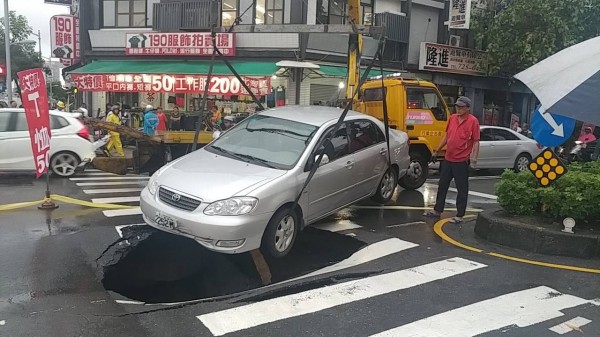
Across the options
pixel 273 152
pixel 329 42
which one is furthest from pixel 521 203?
pixel 329 42

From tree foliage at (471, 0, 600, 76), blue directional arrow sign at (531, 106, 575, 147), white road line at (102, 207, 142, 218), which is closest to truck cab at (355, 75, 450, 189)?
blue directional arrow sign at (531, 106, 575, 147)

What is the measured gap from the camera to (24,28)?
6481 centimetres

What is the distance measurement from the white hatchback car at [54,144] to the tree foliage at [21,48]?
50911 millimetres

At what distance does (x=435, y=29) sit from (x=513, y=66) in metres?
3.93

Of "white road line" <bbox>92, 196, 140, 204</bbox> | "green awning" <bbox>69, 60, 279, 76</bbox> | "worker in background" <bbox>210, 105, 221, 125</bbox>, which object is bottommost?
"white road line" <bbox>92, 196, 140, 204</bbox>

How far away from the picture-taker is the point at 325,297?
192 inches

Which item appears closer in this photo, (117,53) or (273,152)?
(273,152)

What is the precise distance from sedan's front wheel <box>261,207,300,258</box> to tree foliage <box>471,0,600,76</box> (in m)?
16.6

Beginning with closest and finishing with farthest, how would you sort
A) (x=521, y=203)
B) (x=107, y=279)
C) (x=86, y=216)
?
1. (x=107, y=279)
2. (x=521, y=203)
3. (x=86, y=216)

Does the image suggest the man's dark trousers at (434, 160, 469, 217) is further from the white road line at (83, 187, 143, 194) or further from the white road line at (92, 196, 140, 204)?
the white road line at (83, 187, 143, 194)

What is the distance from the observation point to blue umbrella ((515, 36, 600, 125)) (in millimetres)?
5223

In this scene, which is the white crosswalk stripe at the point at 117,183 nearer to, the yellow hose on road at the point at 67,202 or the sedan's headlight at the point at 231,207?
the yellow hose on road at the point at 67,202

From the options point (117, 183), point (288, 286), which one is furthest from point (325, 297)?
point (117, 183)

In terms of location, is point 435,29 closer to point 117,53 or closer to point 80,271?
point 117,53
